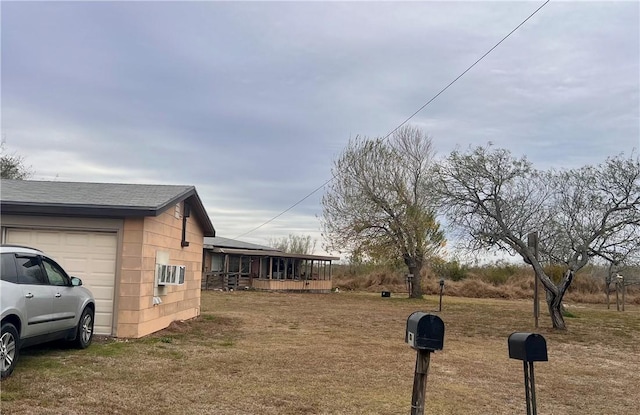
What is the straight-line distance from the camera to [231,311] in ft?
60.1

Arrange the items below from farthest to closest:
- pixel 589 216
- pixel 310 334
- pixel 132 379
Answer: pixel 589 216 < pixel 310 334 < pixel 132 379

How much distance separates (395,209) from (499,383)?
78.1 feet

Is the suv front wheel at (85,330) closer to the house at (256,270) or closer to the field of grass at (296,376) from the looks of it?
the field of grass at (296,376)

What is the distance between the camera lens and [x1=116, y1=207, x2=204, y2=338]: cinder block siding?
34.0 ft

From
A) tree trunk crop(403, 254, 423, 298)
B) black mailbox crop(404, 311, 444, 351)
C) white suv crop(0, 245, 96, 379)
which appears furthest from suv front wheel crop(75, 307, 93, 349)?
tree trunk crop(403, 254, 423, 298)

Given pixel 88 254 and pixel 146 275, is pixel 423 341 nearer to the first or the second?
pixel 146 275

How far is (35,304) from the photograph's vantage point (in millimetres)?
7172

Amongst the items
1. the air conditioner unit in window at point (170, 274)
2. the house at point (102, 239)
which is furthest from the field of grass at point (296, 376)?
the air conditioner unit in window at point (170, 274)

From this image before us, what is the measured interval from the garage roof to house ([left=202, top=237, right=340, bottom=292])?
1987 cm

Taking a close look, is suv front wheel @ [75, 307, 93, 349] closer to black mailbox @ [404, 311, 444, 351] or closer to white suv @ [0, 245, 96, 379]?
white suv @ [0, 245, 96, 379]

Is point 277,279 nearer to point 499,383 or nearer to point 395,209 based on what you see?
point 395,209

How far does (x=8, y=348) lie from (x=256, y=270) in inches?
1129

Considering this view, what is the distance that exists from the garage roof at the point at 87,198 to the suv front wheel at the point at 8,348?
3779 mm

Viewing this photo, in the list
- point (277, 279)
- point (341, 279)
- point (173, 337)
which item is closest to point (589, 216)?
point (173, 337)
